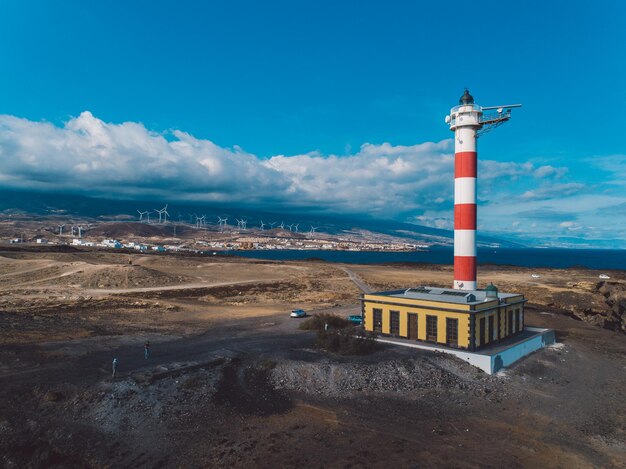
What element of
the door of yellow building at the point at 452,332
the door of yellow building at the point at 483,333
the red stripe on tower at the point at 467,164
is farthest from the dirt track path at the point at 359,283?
the door of yellow building at the point at 452,332

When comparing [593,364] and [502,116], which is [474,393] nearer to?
[593,364]

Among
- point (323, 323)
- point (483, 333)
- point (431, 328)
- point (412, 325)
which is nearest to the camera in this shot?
point (483, 333)

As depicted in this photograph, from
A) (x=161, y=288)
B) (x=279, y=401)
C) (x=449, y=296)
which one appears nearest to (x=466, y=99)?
(x=449, y=296)

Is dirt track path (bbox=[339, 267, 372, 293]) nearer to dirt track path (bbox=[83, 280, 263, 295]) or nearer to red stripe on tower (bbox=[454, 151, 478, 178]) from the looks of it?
dirt track path (bbox=[83, 280, 263, 295])

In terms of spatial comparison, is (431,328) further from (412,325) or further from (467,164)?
(467,164)

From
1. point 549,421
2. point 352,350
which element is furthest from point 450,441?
point 352,350

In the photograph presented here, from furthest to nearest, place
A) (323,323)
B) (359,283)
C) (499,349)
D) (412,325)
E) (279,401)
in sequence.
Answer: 1. (359,283)
2. (323,323)
3. (412,325)
4. (499,349)
5. (279,401)

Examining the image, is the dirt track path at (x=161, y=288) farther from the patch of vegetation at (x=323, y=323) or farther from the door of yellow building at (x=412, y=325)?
the door of yellow building at (x=412, y=325)
